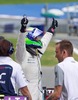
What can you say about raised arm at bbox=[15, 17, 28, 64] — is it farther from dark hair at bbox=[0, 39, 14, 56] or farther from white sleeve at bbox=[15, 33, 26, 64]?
dark hair at bbox=[0, 39, 14, 56]

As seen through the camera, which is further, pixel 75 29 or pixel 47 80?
pixel 75 29

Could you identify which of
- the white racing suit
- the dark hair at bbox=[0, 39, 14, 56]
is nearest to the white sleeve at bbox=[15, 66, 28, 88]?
the dark hair at bbox=[0, 39, 14, 56]

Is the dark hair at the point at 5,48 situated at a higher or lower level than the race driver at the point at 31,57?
higher

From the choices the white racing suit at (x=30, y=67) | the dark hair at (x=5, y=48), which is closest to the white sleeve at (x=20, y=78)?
the dark hair at (x=5, y=48)

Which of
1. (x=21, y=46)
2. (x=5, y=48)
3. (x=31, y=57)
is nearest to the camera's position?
(x=5, y=48)

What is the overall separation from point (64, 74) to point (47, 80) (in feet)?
26.7

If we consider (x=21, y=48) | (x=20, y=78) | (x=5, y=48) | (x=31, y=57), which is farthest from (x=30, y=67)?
(x=5, y=48)

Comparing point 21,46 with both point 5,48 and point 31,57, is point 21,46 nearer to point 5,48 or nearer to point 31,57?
point 31,57

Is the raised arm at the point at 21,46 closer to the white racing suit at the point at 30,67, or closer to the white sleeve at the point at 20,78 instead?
the white racing suit at the point at 30,67

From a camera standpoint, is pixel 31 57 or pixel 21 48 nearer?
pixel 21 48

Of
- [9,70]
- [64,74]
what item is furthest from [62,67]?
[9,70]

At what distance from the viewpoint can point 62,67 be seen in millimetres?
6223

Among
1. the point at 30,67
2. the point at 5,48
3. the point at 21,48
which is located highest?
the point at 5,48

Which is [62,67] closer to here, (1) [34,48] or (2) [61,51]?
(2) [61,51]
